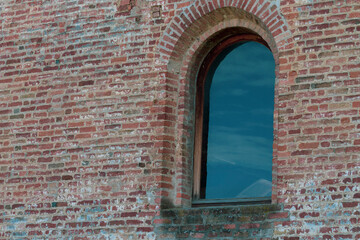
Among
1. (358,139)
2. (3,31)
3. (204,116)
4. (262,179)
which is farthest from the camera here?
(3,31)

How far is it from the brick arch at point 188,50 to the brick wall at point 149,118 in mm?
17

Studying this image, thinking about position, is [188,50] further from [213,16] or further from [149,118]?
[149,118]

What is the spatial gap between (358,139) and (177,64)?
8.08 ft

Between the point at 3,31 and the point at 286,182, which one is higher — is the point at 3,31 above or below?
above

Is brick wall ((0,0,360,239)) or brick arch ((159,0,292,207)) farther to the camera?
brick arch ((159,0,292,207))

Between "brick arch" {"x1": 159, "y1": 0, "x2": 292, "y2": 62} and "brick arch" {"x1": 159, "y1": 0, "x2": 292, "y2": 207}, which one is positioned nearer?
"brick arch" {"x1": 159, "y1": 0, "x2": 292, "y2": 62}

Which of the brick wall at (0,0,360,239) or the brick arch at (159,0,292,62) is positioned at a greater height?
the brick arch at (159,0,292,62)

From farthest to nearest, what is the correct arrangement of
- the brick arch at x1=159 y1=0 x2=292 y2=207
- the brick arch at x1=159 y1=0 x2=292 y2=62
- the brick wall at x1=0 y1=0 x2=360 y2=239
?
1. the brick arch at x1=159 y1=0 x2=292 y2=207
2. the brick arch at x1=159 y1=0 x2=292 y2=62
3. the brick wall at x1=0 y1=0 x2=360 y2=239

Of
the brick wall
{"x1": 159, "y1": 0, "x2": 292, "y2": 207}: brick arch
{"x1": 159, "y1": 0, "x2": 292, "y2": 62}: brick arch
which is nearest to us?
the brick wall

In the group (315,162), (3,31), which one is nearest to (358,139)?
(315,162)

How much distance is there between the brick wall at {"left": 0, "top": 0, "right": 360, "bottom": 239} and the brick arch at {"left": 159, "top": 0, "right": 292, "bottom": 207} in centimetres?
2

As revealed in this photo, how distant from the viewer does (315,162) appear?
7.17 m

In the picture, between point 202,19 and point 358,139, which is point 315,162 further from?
point 202,19

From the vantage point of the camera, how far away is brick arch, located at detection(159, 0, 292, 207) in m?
8.07
